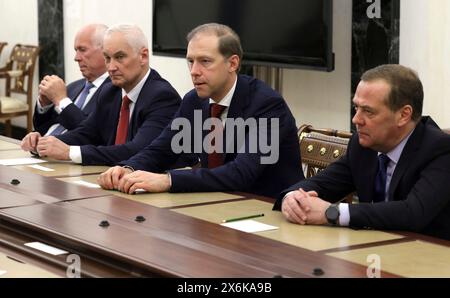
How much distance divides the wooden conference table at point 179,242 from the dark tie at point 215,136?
40cm

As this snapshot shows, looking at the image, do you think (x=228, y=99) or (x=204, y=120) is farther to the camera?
(x=204, y=120)

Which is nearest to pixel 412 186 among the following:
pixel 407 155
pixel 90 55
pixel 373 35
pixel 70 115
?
pixel 407 155

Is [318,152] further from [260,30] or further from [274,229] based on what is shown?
[260,30]

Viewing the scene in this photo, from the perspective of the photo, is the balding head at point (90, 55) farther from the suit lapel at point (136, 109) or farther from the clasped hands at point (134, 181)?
the clasped hands at point (134, 181)

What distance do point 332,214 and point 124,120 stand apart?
2004 mm

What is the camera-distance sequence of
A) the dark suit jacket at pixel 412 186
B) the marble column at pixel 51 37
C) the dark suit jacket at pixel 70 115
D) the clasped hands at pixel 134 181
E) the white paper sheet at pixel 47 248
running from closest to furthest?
1. the white paper sheet at pixel 47 248
2. the dark suit jacket at pixel 412 186
3. the clasped hands at pixel 134 181
4. the dark suit jacket at pixel 70 115
5. the marble column at pixel 51 37

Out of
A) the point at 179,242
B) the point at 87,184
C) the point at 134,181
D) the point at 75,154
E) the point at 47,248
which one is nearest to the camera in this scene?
the point at 179,242

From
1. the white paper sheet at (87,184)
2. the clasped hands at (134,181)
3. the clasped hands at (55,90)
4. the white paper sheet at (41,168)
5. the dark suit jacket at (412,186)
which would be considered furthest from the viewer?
the clasped hands at (55,90)

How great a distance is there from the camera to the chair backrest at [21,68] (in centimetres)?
998

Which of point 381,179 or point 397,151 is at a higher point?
point 397,151

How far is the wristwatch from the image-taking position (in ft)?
10.9

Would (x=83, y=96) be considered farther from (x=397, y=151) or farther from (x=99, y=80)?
(x=397, y=151)

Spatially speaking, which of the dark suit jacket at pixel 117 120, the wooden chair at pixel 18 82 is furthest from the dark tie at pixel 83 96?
the wooden chair at pixel 18 82

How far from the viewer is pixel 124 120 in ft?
16.6
